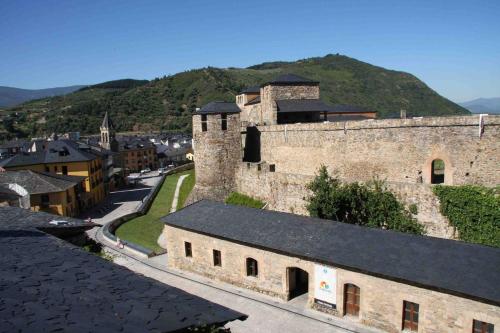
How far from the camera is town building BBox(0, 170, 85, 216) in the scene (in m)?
32.6

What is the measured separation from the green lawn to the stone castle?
4245 mm

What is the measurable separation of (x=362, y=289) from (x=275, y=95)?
22515mm

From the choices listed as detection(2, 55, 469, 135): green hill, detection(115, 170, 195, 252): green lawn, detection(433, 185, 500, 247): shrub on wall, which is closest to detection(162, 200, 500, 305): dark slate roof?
detection(433, 185, 500, 247): shrub on wall

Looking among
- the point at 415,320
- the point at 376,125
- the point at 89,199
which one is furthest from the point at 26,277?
the point at 89,199

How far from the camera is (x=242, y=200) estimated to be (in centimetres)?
2778

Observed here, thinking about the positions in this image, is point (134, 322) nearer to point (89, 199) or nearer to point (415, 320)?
point (415, 320)

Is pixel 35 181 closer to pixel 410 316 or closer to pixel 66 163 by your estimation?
pixel 66 163

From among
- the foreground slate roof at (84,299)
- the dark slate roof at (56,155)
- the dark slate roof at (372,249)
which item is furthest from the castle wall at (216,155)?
the foreground slate roof at (84,299)

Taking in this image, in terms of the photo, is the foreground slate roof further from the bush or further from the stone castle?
the bush

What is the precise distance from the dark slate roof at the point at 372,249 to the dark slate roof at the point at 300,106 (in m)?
15.3

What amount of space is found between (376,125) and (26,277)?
21277mm

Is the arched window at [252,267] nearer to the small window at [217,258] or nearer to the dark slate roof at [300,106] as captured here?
the small window at [217,258]

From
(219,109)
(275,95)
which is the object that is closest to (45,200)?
(219,109)

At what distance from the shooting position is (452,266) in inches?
503
